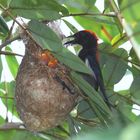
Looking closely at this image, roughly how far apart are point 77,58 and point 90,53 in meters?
1.06

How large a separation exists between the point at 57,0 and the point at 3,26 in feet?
1.08

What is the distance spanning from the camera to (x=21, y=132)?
89.0 inches

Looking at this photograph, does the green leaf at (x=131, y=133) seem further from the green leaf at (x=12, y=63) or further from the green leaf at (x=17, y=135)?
the green leaf at (x=12, y=63)

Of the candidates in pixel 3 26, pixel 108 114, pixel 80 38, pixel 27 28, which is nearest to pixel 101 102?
pixel 108 114

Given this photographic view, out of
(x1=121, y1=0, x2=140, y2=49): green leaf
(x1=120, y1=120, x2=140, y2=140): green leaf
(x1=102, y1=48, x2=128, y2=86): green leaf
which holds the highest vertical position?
(x1=121, y1=0, x2=140, y2=49): green leaf

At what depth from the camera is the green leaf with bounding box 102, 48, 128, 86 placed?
216 centimetres

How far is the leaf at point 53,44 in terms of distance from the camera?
1395 millimetres

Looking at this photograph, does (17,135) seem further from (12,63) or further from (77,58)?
(77,58)

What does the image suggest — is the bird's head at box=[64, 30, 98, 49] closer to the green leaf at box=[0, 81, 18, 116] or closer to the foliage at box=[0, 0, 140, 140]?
the foliage at box=[0, 0, 140, 140]

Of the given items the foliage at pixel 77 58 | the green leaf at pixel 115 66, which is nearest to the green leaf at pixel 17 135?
the foliage at pixel 77 58

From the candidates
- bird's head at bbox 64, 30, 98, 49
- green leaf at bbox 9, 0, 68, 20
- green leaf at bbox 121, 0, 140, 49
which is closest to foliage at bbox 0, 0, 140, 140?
green leaf at bbox 9, 0, 68, 20

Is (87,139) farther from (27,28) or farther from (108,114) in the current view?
(108,114)

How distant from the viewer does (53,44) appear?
1.41 m

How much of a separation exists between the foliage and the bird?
2.4 inches
